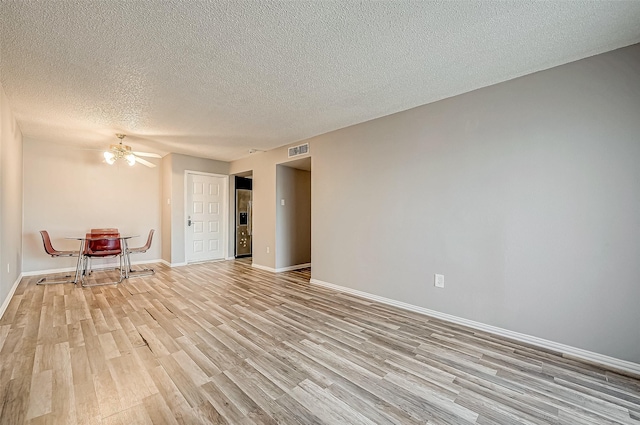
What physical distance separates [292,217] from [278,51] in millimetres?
3721

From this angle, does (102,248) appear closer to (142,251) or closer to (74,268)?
(142,251)

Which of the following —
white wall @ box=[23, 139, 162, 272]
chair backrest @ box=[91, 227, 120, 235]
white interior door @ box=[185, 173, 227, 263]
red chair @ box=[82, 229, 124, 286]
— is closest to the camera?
red chair @ box=[82, 229, 124, 286]

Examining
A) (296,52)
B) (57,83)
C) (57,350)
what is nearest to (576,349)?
(296,52)

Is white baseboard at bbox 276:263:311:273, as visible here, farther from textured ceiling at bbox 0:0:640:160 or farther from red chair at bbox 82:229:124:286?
textured ceiling at bbox 0:0:640:160

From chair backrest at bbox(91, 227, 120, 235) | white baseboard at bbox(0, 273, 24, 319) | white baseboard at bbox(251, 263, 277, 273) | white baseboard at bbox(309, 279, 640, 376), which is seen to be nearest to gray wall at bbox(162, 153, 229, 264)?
chair backrest at bbox(91, 227, 120, 235)

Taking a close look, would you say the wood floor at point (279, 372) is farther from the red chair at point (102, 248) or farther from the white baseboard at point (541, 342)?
the red chair at point (102, 248)

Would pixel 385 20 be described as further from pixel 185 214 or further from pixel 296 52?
pixel 185 214

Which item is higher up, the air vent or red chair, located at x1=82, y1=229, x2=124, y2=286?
the air vent

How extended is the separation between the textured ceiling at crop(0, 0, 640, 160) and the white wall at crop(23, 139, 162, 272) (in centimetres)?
217

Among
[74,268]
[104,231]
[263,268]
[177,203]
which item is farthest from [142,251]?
[263,268]

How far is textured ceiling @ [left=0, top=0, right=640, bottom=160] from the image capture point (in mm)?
1738

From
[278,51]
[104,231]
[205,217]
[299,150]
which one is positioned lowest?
[104,231]

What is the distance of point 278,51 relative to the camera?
216cm

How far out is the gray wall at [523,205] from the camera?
2.10 meters
